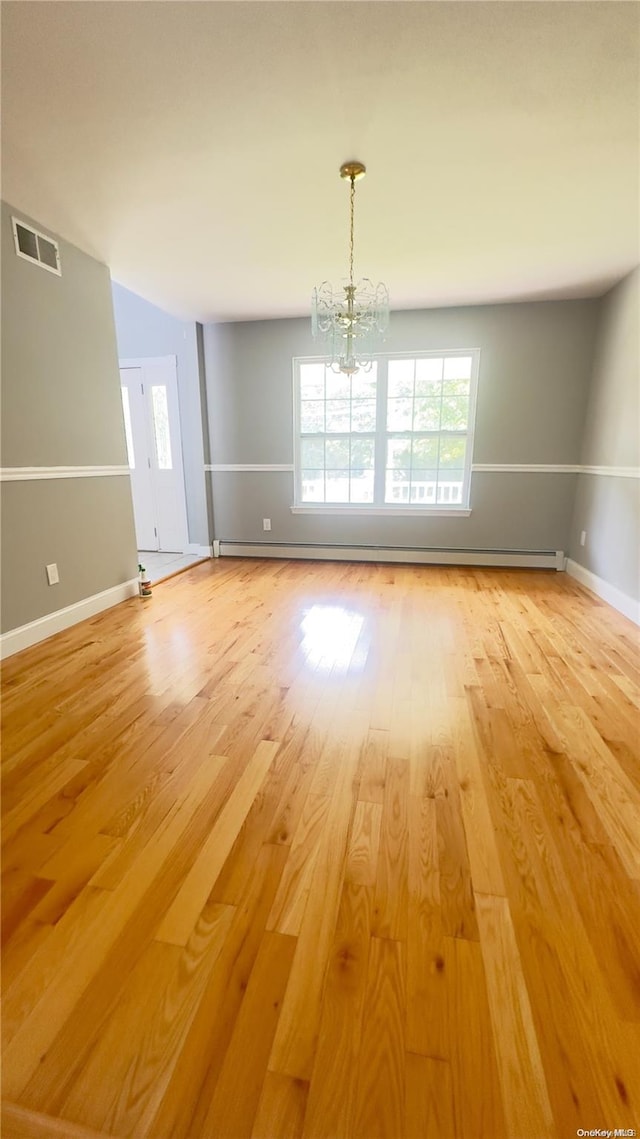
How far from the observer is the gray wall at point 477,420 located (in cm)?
404

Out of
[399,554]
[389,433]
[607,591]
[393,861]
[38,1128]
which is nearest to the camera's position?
[38,1128]

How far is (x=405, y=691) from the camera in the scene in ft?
6.84

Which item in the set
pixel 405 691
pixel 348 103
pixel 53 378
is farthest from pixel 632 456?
pixel 53 378

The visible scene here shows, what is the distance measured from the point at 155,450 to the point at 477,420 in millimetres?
3489

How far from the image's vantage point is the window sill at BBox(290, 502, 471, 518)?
4465 mm

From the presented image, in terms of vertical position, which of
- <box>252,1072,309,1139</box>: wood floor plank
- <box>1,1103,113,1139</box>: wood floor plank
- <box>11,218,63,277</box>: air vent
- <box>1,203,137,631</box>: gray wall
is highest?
<box>11,218,63,277</box>: air vent

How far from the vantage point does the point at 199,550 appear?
16.7ft

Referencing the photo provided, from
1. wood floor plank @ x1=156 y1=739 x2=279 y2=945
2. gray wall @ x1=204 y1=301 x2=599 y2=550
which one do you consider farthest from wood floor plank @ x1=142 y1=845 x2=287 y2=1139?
gray wall @ x1=204 y1=301 x2=599 y2=550

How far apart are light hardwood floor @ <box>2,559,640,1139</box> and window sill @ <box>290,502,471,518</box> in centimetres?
241

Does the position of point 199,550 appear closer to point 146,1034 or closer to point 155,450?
point 155,450

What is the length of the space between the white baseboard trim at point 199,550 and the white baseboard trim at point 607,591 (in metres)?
3.74

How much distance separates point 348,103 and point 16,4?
3.64 ft

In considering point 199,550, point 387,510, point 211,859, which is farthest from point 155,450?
point 211,859

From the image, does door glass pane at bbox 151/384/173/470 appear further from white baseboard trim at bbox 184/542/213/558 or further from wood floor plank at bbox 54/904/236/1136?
wood floor plank at bbox 54/904/236/1136
